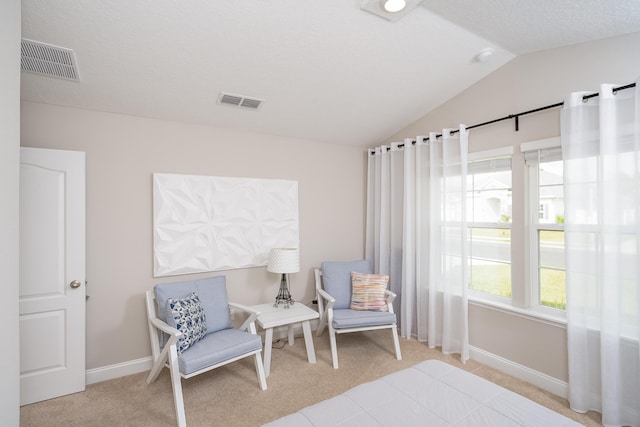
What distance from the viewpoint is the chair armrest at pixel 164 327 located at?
222 cm

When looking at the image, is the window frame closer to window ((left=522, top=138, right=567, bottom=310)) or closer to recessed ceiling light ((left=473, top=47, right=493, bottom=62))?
window ((left=522, top=138, right=567, bottom=310))

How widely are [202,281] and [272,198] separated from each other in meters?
1.12

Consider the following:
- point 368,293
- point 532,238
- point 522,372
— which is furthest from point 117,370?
point 532,238

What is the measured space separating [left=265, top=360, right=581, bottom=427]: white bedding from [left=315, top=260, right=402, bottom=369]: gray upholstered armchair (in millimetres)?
1353

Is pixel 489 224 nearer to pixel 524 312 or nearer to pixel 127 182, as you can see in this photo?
pixel 524 312

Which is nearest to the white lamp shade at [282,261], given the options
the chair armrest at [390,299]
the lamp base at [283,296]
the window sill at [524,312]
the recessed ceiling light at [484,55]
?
the lamp base at [283,296]

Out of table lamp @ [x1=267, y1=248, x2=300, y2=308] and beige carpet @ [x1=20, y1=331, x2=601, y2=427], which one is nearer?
beige carpet @ [x1=20, y1=331, x2=601, y2=427]

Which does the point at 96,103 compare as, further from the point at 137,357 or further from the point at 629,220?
the point at 629,220

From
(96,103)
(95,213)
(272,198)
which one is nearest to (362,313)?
(272,198)

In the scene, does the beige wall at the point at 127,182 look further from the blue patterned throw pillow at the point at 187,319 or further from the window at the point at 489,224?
the window at the point at 489,224

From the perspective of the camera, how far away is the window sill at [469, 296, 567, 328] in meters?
2.52

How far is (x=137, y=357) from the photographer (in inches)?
112
